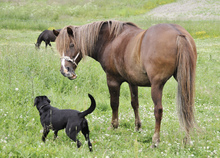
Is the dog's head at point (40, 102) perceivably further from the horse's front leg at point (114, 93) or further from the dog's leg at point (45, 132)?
the horse's front leg at point (114, 93)

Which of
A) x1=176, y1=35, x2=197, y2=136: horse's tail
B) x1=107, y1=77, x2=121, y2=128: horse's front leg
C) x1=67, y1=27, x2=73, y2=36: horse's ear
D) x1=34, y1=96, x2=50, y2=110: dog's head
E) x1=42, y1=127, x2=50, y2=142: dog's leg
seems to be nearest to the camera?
x1=176, y1=35, x2=197, y2=136: horse's tail

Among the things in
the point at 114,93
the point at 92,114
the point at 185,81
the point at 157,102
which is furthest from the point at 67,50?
the point at 185,81

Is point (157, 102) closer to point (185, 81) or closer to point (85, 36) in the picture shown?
point (185, 81)

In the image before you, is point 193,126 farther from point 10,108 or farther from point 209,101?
point 209,101

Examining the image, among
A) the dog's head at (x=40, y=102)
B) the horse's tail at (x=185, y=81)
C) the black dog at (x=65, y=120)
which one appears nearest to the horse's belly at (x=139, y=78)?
the horse's tail at (x=185, y=81)

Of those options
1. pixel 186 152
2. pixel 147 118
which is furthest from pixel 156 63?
pixel 147 118

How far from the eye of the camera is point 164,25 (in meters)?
4.32

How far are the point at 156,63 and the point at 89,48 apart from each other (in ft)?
5.78

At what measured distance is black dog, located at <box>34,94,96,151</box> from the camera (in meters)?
4.13

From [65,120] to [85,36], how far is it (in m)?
1.81

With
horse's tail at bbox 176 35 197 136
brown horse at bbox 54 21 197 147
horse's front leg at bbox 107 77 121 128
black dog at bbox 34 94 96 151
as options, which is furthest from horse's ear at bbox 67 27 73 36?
horse's tail at bbox 176 35 197 136

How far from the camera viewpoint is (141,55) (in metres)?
4.29

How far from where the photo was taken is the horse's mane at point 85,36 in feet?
16.6

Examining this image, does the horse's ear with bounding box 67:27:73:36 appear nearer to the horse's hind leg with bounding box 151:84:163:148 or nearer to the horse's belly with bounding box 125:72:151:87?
the horse's belly with bounding box 125:72:151:87
